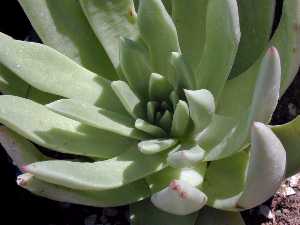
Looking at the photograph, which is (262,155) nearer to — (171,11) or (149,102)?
(149,102)

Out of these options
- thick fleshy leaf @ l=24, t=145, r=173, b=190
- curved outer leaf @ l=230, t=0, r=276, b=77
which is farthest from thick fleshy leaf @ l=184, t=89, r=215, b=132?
curved outer leaf @ l=230, t=0, r=276, b=77

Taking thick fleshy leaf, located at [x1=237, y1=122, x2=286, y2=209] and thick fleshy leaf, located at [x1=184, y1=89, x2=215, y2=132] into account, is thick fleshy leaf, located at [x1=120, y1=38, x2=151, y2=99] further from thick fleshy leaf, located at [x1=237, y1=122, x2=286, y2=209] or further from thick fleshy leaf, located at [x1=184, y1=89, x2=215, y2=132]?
thick fleshy leaf, located at [x1=237, y1=122, x2=286, y2=209]

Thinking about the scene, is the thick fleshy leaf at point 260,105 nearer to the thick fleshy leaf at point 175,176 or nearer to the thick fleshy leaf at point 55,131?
the thick fleshy leaf at point 175,176

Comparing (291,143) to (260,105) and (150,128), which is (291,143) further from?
(150,128)

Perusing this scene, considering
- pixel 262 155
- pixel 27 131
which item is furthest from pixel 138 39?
pixel 262 155

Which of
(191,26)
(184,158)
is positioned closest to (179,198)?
(184,158)

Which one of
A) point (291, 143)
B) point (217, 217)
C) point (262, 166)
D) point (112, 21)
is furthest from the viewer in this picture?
A: point (112, 21)

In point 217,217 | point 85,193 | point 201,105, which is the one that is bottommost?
point 217,217
